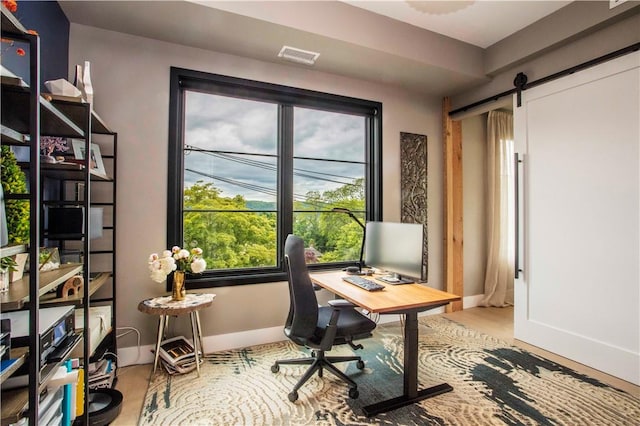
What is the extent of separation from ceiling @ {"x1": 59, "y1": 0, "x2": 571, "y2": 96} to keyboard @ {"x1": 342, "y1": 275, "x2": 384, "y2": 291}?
1.97 meters

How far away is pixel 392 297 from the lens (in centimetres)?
211

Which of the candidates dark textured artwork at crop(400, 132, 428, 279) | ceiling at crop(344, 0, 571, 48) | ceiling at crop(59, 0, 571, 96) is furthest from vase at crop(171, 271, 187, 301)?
ceiling at crop(344, 0, 571, 48)

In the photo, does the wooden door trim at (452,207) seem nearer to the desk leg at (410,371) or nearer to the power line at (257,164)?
the power line at (257,164)

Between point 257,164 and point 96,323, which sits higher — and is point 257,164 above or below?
above

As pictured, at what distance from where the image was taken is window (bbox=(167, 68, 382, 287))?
284cm

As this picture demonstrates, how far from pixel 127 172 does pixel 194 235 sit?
2.40ft

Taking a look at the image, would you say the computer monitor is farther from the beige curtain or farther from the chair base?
the beige curtain

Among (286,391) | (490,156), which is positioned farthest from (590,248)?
(286,391)

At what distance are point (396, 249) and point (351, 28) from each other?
188cm

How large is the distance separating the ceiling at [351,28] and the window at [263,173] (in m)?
0.34

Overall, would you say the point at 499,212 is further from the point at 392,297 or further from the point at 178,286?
the point at 178,286

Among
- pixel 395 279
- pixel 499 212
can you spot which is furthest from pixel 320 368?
pixel 499 212

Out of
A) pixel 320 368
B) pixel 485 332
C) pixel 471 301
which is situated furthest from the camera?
pixel 471 301

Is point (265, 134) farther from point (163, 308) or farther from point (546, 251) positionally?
point (546, 251)
